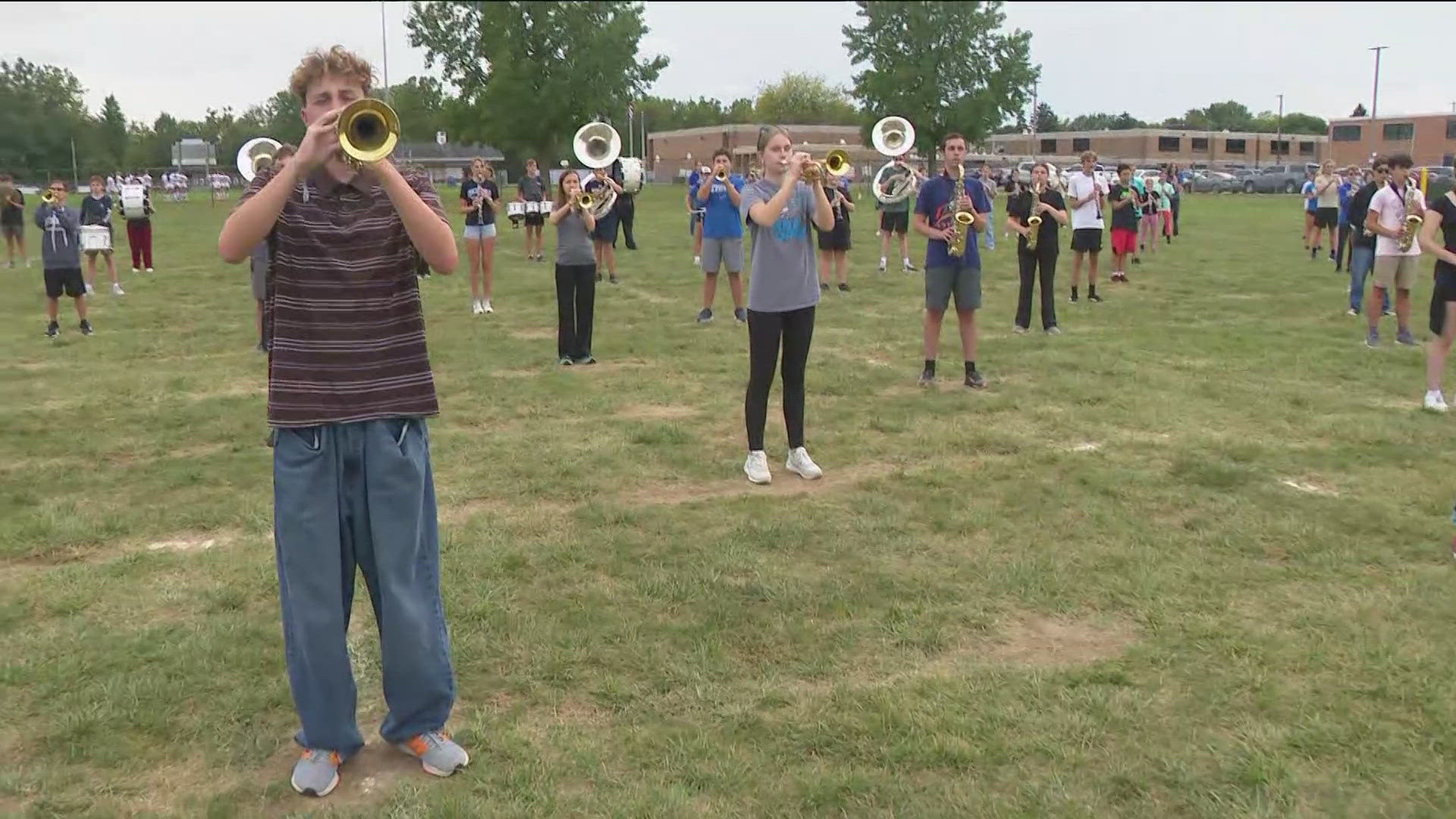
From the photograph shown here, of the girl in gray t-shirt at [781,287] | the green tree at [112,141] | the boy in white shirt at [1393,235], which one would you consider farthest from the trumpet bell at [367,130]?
the green tree at [112,141]

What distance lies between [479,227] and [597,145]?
70.3 inches

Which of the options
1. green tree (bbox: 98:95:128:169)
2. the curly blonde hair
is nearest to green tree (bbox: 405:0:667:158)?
green tree (bbox: 98:95:128:169)

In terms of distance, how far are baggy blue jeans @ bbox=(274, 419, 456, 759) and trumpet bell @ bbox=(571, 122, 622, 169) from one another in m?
9.49

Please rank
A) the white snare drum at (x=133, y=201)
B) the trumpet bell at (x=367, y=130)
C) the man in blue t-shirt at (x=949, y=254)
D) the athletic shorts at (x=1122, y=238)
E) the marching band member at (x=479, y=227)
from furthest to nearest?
1. the white snare drum at (x=133, y=201)
2. the athletic shorts at (x=1122, y=238)
3. the marching band member at (x=479, y=227)
4. the man in blue t-shirt at (x=949, y=254)
5. the trumpet bell at (x=367, y=130)

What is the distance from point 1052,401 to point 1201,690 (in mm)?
4646

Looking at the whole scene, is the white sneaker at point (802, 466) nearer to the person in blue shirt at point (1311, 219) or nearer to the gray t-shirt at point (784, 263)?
the gray t-shirt at point (784, 263)

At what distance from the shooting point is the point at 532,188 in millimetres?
17484

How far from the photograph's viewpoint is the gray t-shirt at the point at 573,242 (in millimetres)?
9602

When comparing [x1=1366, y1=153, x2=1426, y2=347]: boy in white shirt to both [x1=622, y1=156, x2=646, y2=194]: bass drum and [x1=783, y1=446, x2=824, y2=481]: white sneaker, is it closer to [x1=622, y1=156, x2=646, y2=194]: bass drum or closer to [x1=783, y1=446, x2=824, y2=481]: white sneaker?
[x1=783, y1=446, x2=824, y2=481]: white sneaker

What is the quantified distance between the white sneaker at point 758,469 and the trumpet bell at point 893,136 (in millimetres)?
5254

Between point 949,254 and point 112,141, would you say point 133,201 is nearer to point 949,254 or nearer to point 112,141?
point 949,254

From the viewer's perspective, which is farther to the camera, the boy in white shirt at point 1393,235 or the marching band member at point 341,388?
the boy in white shirt at point 1393,235

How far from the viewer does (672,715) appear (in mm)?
3516

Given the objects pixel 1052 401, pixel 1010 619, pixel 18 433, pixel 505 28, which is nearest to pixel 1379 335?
pixel 1052 401
